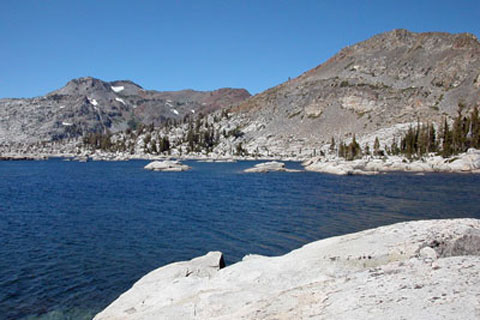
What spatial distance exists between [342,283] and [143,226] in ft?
79.5

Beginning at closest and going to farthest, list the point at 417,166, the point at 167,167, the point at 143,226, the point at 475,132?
1. the point at 143,226
2. the point at 417,166
3. the point at 167,167
4. the point at 475,132

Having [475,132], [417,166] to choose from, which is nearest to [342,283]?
[417,166]

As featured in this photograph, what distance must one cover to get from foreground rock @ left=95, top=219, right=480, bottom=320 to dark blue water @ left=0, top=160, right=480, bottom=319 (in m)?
5.21

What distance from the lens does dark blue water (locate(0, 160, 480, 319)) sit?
17094mm

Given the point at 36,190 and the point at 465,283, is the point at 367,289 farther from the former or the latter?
the point at 36,190

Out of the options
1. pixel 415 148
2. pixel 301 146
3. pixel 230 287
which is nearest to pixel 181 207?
pixel 230 287

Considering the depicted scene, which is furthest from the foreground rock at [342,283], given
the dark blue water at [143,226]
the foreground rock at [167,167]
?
the foreground rock at [167,167]

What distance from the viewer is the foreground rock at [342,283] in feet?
21.7

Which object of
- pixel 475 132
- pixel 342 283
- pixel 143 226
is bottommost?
pixel 143 226

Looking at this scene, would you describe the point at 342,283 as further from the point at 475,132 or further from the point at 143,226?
the point at 475,132

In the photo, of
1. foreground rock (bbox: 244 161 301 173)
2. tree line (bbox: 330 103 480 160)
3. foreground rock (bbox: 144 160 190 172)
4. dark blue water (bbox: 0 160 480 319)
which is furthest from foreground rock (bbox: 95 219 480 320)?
tree line (bbox: 330 103 480 160)

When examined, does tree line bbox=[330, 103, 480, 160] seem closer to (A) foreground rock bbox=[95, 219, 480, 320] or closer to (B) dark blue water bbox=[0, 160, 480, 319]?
(B) dark blue water bbox=[0, 160, 480, 319]

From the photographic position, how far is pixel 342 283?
27.6ft

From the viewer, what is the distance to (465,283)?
6906 millimetres
